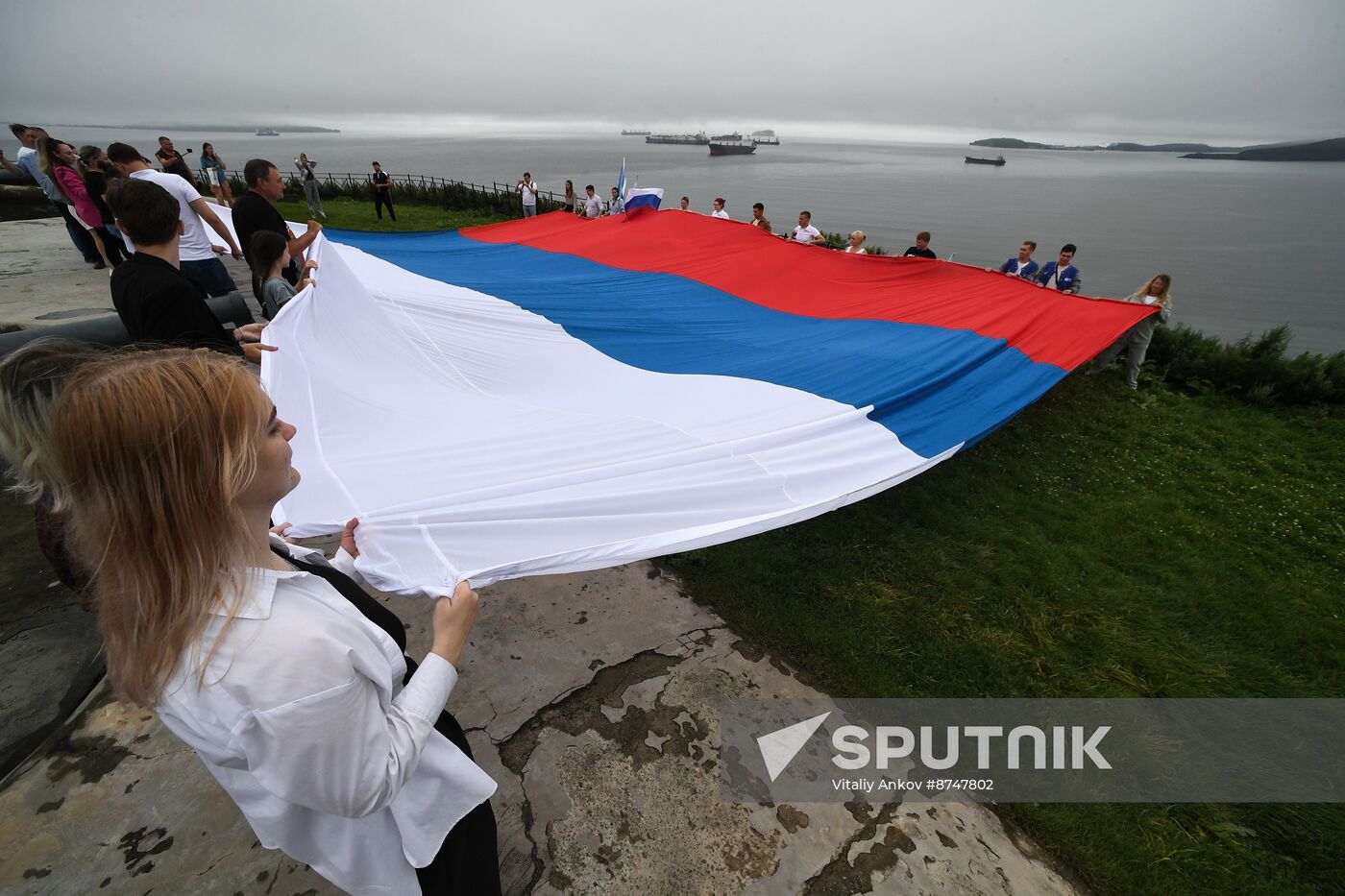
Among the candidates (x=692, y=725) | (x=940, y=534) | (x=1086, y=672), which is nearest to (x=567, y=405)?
(x=692, y=725)

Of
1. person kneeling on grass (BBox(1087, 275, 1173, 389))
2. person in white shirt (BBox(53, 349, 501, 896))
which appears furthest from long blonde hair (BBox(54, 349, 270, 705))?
person kneeling on grass (BBox(1087, 275, 1173, 389))

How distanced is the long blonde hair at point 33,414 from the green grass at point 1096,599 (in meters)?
2.64

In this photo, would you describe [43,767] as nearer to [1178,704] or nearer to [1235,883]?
[1235,883]

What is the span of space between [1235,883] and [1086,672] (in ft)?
2.96

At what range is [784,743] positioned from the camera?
2307mm

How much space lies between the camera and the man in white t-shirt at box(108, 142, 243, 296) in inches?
146

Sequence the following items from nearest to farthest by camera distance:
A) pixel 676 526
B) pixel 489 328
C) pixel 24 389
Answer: pixel 24 389 → pixel 676 526 → pixel 489 328

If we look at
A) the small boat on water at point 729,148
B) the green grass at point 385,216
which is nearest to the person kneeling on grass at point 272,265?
the green grass at point 385,216

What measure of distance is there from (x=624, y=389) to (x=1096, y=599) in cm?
306

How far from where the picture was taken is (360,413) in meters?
2.28

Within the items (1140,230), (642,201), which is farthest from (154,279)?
(1140,230)

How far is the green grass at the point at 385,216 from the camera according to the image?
1245cm

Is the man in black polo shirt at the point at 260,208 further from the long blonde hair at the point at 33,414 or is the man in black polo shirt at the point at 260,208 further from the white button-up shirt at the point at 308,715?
the white button-up shirt at the point at 308,715

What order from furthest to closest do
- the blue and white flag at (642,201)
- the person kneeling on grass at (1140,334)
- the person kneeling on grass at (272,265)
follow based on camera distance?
1. the blue and white flag at (642,201)
2. the person kneeling on grass at (1140,334)
3. the person kneeling on grass at (272,265)
